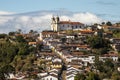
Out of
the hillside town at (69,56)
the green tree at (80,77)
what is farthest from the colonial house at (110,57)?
the green tree at (80,77)

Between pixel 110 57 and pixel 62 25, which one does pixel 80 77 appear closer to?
pixel 110 57

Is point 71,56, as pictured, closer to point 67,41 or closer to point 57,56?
point 57,56

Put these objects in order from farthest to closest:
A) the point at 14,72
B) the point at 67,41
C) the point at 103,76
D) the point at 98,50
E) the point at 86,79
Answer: the point at 67,41, the point at 98,50, the point at 14,72, the point at 103,76, the point at 86,79

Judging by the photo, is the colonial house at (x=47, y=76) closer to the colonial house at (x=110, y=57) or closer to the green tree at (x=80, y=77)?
the green tree at (x=80, y=77)

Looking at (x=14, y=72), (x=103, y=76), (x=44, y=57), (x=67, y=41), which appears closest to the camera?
(x=103, y=76)

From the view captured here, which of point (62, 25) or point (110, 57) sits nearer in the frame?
point (110, 57)

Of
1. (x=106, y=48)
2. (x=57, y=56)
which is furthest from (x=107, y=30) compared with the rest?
(x=57, y=56)

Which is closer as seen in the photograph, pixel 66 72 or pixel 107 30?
pixel 66 72

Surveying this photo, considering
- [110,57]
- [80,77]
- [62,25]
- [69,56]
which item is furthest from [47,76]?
[62,25]

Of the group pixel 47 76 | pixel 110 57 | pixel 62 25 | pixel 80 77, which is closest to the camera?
pixel 80 77
